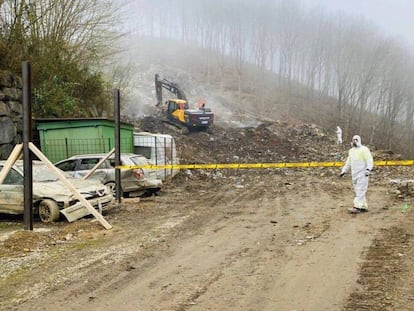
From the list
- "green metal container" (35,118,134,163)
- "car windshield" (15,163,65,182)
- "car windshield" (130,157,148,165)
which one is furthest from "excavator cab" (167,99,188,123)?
"car windshield" (15,163,65,182)

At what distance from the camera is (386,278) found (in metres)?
5.04

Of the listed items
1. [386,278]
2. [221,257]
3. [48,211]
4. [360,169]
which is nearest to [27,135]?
[48,211]

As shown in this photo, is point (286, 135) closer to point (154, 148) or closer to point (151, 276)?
point (154, 148)

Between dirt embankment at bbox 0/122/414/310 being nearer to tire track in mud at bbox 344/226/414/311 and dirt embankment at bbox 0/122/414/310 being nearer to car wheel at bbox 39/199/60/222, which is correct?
tire track in mud at bbox 344/226/414/311

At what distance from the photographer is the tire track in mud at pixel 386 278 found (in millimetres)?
4289

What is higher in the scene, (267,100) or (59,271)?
(267,100)

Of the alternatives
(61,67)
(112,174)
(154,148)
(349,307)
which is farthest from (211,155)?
(349,307)

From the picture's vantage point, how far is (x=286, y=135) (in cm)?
3562

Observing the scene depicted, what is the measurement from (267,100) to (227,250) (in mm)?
53850

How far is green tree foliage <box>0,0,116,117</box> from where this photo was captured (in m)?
14.5

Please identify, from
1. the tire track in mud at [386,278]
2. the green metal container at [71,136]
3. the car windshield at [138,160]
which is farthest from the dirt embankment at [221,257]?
the green metal container at [71,136]

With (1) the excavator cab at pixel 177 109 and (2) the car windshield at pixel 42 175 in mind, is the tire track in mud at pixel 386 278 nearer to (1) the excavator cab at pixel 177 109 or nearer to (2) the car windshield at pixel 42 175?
(2) the car windshield at pixel 42 175

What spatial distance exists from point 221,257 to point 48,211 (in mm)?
4492

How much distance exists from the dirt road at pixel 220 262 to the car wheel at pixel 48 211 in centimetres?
55
